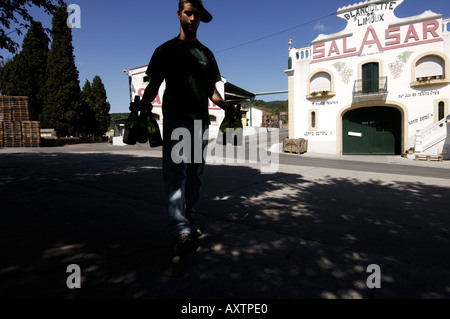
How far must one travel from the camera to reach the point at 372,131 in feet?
56.1

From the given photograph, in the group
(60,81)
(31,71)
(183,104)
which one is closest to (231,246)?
(183,104)

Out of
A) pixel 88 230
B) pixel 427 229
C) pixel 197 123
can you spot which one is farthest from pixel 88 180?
pixel 427 229

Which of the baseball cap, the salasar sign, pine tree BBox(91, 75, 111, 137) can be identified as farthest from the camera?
pine tree BBox(91, 75, 111, 137)

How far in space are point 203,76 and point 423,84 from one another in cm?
1688

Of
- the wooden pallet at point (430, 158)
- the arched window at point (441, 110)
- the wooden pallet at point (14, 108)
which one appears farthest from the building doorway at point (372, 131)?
the wooden pallet at point (14, 108)

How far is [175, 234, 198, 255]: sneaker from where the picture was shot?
1.83m

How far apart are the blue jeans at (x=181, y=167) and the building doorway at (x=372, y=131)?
1754 centimetres

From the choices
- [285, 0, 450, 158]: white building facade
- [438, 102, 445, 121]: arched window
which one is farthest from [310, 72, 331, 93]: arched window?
[438, 102, 445, 121]: arched window

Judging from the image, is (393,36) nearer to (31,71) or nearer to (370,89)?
(370,89)

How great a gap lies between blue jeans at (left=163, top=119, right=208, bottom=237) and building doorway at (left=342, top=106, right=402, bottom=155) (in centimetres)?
1754

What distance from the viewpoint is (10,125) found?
1969 cm

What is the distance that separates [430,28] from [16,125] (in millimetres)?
28449

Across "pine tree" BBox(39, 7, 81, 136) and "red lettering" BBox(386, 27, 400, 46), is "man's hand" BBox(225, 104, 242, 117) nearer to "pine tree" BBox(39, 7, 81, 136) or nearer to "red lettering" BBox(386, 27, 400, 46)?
"red lettering" BBox(386, 27, 400, 46)

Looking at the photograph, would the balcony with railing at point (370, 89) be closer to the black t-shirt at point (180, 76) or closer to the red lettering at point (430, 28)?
the red lettering at point (430, 28)
